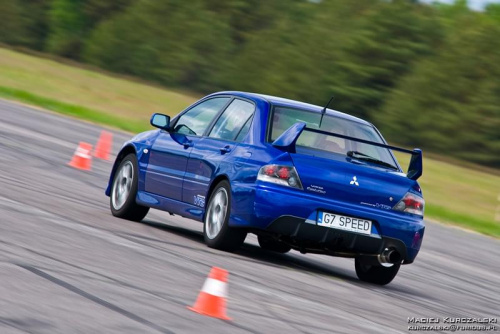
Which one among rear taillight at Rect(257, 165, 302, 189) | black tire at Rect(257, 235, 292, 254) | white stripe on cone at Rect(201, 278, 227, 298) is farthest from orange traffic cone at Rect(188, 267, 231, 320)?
black tire at Rect(257, 235, 292, 254)

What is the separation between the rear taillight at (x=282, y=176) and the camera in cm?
939

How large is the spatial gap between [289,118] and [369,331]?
337cm

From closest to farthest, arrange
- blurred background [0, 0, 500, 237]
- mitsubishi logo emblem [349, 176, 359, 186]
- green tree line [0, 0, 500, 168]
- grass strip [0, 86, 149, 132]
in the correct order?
mitsubishi logo emblem [349, 176, 359, 186] < grass strip [0, 86, 149, 132] < blurred background [0, 0, 500, 237] < green tree line [0, 0, 500, 168]

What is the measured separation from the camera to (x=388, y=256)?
965cm

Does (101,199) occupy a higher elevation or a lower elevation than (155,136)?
lower

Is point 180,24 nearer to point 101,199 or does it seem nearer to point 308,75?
point 308,75

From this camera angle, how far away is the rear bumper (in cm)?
932

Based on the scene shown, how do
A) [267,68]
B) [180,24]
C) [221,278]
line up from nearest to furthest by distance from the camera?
[221,278], [267,68], [180,24]

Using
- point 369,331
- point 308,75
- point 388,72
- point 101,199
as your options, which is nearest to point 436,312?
point 369,331

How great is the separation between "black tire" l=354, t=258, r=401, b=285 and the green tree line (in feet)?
162

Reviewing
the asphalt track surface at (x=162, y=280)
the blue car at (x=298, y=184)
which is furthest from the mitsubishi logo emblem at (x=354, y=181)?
the asphalt track surface at (x=162, y=280)

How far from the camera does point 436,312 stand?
345 inches

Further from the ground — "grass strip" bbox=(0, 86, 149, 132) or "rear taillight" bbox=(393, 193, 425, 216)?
"rear taillight" bbox=(393, 193, 425, 216)

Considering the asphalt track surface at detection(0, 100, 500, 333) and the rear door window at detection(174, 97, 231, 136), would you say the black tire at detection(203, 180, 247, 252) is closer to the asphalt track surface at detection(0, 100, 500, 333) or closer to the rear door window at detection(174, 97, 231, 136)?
the asphalt track surface at detection(0, 100, 500, 333)
